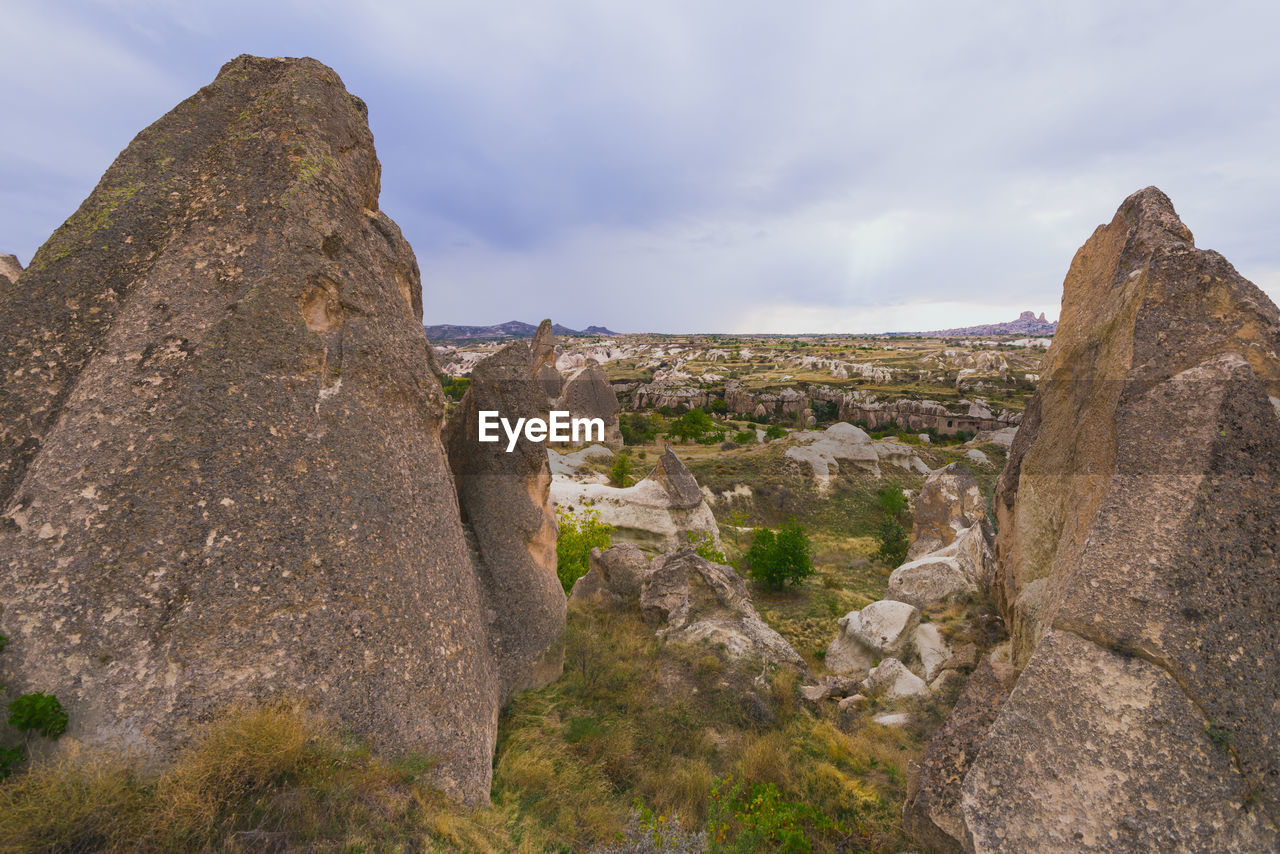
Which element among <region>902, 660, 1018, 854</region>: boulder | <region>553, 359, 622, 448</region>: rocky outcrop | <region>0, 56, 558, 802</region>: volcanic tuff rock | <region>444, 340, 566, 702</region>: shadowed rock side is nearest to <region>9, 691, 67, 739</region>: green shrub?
<region>0, 56, 558, 802</region>: volcanic tuff rock

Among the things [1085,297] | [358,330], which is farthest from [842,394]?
[358,330]

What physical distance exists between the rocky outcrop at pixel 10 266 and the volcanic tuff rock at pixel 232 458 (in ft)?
8.44

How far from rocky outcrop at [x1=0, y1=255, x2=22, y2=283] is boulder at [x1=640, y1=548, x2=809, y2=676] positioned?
364 inches

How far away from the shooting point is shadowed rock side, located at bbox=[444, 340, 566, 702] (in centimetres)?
634

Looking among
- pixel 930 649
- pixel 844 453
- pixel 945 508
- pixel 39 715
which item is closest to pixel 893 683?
pixel 930 649

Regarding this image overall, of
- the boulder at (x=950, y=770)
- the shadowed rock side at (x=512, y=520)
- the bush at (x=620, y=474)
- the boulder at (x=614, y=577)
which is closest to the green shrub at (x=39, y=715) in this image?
the shadowed rock side at (x=512, y=520)

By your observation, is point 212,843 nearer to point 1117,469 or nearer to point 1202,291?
point 1117,469

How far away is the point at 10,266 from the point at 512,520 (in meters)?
6.16

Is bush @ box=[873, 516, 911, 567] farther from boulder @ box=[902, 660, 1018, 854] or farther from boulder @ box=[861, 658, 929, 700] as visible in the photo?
boulder @ box=[902, 660, 1018, 854]

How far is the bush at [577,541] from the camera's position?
11.9 meters

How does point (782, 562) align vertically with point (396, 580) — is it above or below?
below

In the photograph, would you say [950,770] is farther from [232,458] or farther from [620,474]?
[620,474]

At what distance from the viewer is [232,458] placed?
3.60m

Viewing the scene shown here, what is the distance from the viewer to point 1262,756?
124 inches
